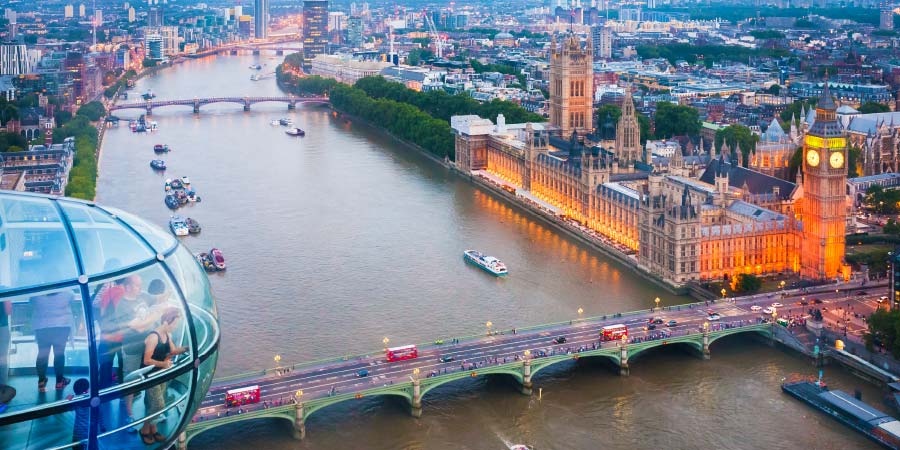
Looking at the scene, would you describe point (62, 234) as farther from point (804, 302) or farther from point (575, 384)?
point (804, 302)

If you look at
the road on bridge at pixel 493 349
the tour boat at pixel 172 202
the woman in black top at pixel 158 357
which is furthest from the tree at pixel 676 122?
the woman in black top at pixel 158 357

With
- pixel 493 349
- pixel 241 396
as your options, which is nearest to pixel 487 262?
pixel 493 349

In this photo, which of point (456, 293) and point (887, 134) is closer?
point (456, 293)

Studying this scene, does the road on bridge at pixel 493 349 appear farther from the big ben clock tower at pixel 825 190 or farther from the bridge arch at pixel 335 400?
the big ben clock tower at pixel 825 190

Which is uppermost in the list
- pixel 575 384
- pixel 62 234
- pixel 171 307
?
pixel 62 234

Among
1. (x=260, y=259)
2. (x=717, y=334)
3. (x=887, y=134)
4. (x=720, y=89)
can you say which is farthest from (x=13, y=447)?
(x=720, y=89)
